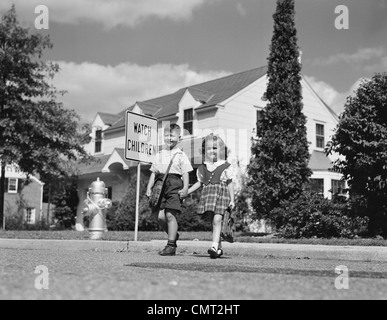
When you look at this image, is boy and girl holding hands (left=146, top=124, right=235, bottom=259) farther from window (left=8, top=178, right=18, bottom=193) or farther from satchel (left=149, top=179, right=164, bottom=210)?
window (left=8, top=178, right=18, bottom=193)

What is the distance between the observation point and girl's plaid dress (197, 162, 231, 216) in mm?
7934

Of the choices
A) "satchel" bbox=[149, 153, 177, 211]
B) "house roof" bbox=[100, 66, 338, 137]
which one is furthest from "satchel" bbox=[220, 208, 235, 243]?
"house roof" bbox=[100, 66, 338, 137]

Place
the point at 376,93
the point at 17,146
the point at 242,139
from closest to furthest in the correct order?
1. the point at 376,93
2. the point at 17,146
3. the point at 242,139

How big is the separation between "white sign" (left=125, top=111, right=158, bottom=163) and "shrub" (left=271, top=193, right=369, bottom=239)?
4.11 m

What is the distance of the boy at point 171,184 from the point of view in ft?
26.0

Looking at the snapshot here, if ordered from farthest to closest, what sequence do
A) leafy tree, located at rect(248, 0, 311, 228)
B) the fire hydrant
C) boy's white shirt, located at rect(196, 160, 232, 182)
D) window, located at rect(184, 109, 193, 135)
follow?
window, located at rect(184, 109, 193, 135), leafy tree, located at rect(248, 0, 311, 228), the fire hydrant, boy's white shirt, located at rect(196, 160, 232, 182)

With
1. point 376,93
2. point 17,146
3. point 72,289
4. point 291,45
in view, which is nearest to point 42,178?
point 17,146

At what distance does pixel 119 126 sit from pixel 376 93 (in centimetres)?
2054

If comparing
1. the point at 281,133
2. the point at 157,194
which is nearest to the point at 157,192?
the point at 157,194

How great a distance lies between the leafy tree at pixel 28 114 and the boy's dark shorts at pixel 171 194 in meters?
13.8

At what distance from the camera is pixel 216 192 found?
26.0 feet

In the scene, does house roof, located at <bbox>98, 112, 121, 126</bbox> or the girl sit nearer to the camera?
the girl
